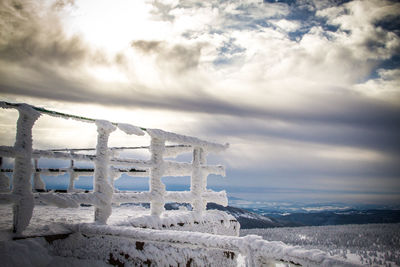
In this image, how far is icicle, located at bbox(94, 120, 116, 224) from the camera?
489 cm

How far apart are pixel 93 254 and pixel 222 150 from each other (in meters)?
4.05

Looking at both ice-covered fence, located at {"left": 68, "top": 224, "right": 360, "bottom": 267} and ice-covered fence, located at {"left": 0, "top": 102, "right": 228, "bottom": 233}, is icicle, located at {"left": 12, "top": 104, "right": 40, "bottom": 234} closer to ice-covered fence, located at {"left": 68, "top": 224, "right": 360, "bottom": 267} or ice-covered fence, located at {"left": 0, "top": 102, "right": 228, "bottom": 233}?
ice-covered fence, located at {"left": 0, "top": 102, "right": 228, "bottom": 233}

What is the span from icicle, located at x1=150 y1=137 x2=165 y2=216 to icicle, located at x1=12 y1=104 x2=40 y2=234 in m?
2.18

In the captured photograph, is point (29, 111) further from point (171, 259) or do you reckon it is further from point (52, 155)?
point (171, 259)

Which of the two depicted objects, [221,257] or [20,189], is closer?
[20,189]

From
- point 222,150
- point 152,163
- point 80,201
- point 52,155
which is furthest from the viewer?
point 222,150

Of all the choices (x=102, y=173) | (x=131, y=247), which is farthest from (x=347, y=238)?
(x=102, y=173)

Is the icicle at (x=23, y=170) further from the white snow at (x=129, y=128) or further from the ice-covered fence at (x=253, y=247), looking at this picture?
the ice-covered fence at (x=253, y=247)

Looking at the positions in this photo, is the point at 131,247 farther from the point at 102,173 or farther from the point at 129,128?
the point at 129,128

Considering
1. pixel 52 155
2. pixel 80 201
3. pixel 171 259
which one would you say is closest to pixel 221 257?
pixel 171 259

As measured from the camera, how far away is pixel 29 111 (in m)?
4.04

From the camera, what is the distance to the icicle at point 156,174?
5727 mm

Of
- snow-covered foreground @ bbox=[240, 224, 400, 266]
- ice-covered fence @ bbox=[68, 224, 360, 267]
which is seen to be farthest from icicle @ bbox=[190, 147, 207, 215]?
snow-covered foreground @ bbox=[240, 224, 400, 266]

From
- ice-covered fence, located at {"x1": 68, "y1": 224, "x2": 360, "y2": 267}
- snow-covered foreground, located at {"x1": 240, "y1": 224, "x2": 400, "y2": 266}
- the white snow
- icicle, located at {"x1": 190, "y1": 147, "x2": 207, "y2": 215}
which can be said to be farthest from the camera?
snow-covered foreground, located at {"x1": 240, "y1": 224, "x2": 400, "y2": 266}
